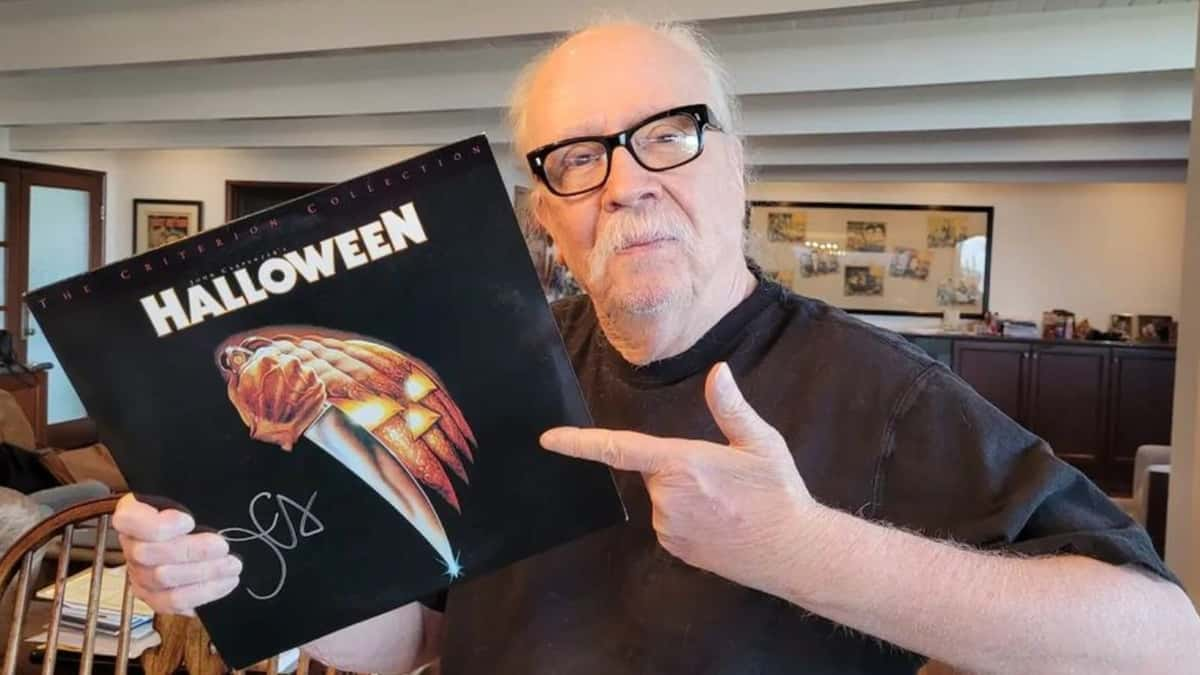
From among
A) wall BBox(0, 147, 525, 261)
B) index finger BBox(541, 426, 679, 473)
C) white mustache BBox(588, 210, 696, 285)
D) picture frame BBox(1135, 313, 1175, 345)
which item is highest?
wall BBox(0, 147, 525, 261)

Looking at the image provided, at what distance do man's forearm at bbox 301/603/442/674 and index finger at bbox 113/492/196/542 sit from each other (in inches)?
11.2

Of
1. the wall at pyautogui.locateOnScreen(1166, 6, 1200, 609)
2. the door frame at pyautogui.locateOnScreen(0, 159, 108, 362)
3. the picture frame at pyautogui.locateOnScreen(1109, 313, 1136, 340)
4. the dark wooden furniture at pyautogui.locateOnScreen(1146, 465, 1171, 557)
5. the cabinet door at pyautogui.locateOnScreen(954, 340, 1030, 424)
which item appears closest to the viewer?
the wall at pyautogui.locateOnScreen(1166, 6, 1200, 609)

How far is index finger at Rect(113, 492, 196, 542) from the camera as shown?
2.27ft

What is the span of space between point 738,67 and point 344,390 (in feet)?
10.9

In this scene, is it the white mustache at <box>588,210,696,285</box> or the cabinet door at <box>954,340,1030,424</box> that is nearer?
the white mustache at <box>588,210,696,285</box>

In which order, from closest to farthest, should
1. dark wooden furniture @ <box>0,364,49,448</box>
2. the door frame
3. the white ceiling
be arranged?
the white ceiling → dark wooden furniture @ <box>0,364,49,448</box> → the door frame

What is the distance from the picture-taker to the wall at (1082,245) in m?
6.87

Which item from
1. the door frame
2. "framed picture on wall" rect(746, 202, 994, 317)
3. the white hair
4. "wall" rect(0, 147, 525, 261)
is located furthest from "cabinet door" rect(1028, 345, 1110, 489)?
the door frame

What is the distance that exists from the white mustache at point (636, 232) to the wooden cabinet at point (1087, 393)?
6.24 m

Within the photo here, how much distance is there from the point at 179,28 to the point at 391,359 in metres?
3.47

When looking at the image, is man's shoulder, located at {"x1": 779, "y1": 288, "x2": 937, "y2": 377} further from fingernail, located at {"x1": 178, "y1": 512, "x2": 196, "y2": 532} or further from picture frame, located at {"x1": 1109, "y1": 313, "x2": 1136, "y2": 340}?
picture frame, located at {"x1": 1109, "y1": 313, "x2": 1136, "y2": 340}

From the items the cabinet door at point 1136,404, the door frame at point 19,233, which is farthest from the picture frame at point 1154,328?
the door frame at point 19,233

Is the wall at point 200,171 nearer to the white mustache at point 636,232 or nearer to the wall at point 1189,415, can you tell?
the wall at point 1189,415

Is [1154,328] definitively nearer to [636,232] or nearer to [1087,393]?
[1087,393]
